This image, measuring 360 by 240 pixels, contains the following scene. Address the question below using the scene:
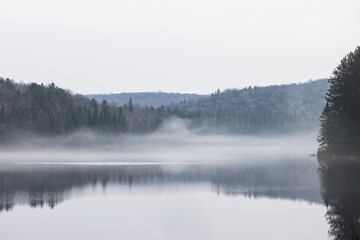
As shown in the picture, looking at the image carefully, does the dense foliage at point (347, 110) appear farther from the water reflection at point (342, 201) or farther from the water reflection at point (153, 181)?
the water reflection at point (342, 201)

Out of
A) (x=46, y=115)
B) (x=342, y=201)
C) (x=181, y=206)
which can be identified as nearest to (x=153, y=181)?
(x=181, y=206)

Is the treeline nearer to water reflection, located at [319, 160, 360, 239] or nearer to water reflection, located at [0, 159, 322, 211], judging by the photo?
water reflection, located at [0, 159, 322, 211]

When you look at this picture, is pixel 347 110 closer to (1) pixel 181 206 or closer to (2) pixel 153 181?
(2) pixel 153 181

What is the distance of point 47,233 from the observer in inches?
1272

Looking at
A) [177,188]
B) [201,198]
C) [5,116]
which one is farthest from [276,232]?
[5,116]

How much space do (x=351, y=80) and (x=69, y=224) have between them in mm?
57970

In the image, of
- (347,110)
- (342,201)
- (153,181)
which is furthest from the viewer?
(347,110)

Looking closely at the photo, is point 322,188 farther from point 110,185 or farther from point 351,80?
point 351,80

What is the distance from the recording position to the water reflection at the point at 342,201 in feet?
99.5

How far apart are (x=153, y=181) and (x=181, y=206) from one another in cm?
2049

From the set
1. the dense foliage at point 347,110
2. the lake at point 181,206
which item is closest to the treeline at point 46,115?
the dense foliage at point 347,110

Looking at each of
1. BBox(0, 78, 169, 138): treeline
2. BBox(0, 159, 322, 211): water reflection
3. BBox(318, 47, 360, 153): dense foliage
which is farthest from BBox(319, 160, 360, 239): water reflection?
BBox(0, 78, 169, 138): treeline

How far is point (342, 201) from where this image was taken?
134ft

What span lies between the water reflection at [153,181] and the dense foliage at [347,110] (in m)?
14.4
